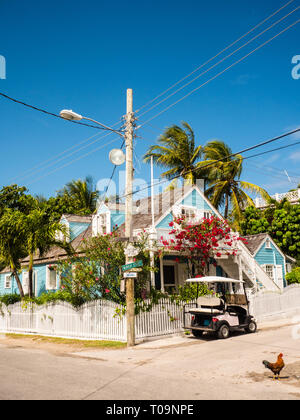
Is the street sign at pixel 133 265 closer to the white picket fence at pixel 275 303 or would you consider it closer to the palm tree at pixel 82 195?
the white picket fence at pixel 275 303

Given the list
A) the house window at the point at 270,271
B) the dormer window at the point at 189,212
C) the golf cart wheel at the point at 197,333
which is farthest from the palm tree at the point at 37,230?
the house window at the point at 270,271

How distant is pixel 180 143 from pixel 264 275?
15.1 m

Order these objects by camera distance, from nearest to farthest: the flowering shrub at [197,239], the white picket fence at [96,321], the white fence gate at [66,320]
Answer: the white picket fence at [96,321], the white fence gate at [66,320], the flowering shrub at [197,239]

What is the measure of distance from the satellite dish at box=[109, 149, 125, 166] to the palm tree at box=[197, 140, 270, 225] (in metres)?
19.0

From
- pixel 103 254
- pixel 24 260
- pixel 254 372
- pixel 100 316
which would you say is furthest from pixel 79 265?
pixel 24 260

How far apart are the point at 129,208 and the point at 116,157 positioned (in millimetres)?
2094

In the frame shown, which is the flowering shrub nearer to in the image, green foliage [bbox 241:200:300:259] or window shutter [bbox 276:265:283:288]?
window shutter [bbox 276:265:283:288]

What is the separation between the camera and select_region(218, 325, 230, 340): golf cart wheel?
13.4 meters

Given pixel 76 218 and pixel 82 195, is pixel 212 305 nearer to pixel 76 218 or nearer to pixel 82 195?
pixel 76 218

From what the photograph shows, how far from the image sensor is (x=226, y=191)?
113 ft

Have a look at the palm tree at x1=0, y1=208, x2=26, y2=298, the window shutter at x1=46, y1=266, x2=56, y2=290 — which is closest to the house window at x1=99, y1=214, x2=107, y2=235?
the palm tree at x1=0, y1=208, x2=26, y2=298

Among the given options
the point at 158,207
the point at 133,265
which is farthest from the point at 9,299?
the point at 133,265

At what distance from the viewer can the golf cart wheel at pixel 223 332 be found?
1341 cm

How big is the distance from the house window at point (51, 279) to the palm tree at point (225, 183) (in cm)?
1599
